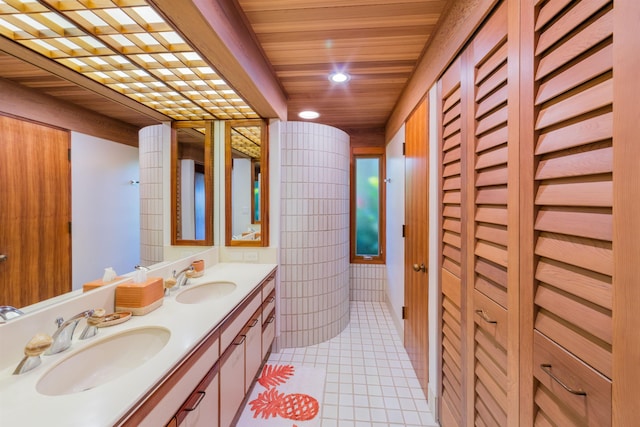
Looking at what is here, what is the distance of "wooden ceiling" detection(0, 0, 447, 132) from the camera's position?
106 centimetres

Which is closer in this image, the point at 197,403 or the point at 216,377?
the point at 197,403

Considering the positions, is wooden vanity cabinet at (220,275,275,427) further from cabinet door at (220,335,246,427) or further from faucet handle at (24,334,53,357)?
faucet handle at (24,334,53,357)

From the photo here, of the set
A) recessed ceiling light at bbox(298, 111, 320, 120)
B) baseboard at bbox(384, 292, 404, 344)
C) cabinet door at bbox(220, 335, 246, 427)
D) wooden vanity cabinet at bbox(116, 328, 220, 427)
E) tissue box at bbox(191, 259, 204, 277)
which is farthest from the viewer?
recessed ceiling light at bbox(298, 111, 320, 120)

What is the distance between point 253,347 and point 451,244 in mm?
1411

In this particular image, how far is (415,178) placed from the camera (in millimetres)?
1971

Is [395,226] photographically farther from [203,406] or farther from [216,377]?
[203,406]

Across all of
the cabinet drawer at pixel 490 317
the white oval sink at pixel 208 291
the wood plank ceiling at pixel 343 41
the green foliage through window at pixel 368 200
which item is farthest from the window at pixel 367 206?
the cabinet drawer at pixel 490 317

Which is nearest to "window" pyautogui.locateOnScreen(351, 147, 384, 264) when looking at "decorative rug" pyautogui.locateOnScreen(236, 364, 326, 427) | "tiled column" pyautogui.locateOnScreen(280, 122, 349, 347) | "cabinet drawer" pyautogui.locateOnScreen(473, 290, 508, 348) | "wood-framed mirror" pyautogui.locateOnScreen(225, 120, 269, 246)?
"tiled column" pyautogui.locateOnScreen(280, 122, 349, 347)

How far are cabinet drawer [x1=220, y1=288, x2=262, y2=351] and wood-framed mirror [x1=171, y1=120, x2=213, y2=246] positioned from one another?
0.73 meters

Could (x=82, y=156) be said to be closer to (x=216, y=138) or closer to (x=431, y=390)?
(x=216, y=138)

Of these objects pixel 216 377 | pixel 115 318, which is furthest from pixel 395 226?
pixel 115 318

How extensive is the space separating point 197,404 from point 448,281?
4.26 ft

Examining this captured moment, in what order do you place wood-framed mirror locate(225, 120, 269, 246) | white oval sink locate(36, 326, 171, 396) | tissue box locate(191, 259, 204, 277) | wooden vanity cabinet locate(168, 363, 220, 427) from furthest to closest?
wood-framed mirror locate(225, 120, 269, 246), tissue box locate(191, 259, 204, 277), wooden vanity cabinet locate(168, 363, 220, 427), white oval sink locate(36, 326, 171, 396)

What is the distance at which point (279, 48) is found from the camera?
1648 millimetres
